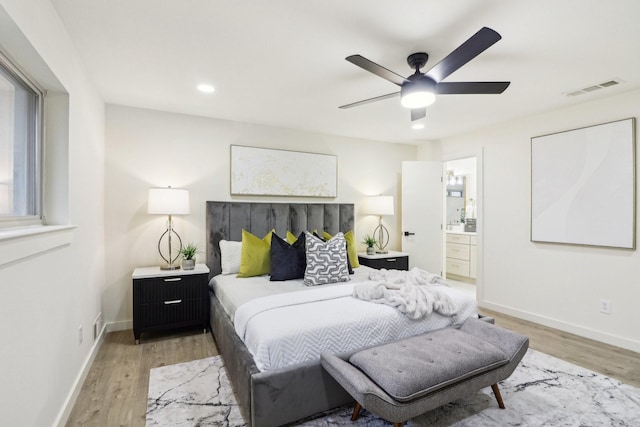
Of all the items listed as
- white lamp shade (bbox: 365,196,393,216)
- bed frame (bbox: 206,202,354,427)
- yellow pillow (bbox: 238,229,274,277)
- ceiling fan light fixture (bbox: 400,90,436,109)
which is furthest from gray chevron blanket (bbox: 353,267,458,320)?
white lamp shade (bbox: 365,196,393,216)

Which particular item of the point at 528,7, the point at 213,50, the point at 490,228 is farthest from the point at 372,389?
the point at 490,228

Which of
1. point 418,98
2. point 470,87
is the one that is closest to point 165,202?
point 418,98

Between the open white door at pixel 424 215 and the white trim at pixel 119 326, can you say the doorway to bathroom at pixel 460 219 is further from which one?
the white trim at pixel 119 326

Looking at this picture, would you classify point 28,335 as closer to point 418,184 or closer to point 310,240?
point 310,240

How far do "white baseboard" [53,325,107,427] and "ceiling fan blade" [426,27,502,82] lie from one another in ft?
9.83

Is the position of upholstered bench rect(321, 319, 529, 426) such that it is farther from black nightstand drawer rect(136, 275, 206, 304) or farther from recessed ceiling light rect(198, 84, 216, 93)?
recessed ceiling light rect(198, 84, 216, 93)

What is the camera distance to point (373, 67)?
6.48 ft

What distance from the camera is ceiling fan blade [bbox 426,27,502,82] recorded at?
1626 millimetres

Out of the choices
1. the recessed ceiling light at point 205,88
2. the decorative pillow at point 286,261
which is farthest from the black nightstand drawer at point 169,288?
the recessed ceiling light at point 205,88

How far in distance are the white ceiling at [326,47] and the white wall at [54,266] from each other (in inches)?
12.6

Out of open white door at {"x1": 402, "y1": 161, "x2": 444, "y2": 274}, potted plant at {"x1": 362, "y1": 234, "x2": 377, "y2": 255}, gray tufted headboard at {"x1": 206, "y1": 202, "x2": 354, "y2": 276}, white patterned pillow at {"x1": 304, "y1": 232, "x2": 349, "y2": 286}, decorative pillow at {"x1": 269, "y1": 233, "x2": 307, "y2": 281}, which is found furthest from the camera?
open white door at {"x1": 402, "y1": 161, "x2": 444, "y2": 274}

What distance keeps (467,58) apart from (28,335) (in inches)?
103

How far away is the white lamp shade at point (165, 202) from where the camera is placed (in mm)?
3176

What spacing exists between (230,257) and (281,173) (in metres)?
1.29
